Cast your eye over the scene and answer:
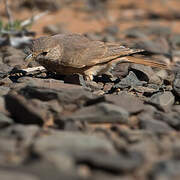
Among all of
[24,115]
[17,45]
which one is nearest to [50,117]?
[24,115]

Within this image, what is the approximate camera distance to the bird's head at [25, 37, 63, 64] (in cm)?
519

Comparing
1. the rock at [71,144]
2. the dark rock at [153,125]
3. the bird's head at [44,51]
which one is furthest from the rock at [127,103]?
the bird's head at [44,51]

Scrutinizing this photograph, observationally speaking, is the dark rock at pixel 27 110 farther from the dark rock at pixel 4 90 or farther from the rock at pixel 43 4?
the rock at pixel 43 4

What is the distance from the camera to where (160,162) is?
9.74 ft

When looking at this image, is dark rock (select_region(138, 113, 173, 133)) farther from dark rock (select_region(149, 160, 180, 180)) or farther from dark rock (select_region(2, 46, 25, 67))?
dark rock (select_region(2, 46, 25, 67))

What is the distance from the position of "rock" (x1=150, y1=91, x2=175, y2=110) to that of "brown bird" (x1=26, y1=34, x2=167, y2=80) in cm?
96

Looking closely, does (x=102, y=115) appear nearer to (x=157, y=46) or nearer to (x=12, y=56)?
(x=12, y=56)

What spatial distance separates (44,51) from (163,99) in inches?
66.6

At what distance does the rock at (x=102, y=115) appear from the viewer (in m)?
3.73

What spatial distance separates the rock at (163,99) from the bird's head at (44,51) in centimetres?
142

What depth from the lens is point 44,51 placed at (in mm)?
5246

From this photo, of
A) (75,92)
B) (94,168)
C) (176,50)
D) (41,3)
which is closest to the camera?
(94,168)

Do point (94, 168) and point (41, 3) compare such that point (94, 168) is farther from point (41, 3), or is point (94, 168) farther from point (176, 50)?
point (41, 3)

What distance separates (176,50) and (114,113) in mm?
5003
